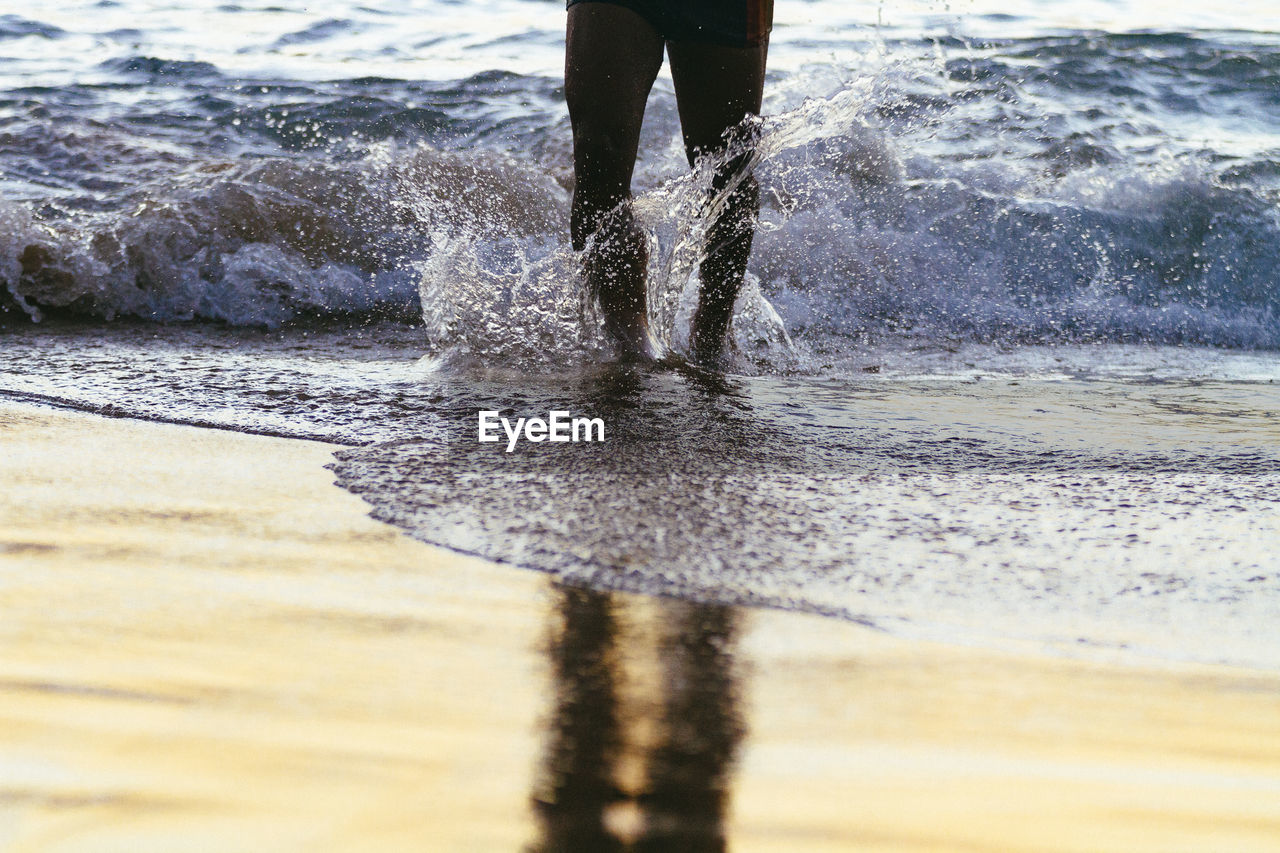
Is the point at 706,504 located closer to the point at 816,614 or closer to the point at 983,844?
the point at 816,614

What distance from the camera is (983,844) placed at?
0.68 meters

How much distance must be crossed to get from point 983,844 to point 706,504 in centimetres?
75

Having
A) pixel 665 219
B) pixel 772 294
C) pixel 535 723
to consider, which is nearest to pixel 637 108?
pixel 665 219

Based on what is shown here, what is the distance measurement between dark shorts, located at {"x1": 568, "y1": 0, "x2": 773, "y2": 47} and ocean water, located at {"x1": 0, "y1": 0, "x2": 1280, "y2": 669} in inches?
10.0

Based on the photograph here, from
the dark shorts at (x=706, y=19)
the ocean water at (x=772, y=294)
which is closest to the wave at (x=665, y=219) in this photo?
the ocean water at (x=772, y=294)

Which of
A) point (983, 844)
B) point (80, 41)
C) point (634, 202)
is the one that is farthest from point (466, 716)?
point (80, 41)

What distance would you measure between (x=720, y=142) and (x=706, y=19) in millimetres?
280

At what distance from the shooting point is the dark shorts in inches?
84.1

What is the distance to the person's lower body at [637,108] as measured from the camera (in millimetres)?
2133

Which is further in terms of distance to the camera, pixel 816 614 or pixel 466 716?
pixel 816 614

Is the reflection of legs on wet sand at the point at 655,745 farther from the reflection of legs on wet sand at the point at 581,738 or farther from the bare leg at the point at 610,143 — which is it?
the bare leg at the point at 610,143

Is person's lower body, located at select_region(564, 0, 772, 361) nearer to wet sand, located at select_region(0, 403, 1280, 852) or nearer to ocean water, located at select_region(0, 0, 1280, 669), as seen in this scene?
ocean water, located at select_region(0, 0, 1280, 669)

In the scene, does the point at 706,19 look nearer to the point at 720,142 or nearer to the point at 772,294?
the point at 720,142

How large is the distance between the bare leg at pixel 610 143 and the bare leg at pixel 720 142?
0.32ft
